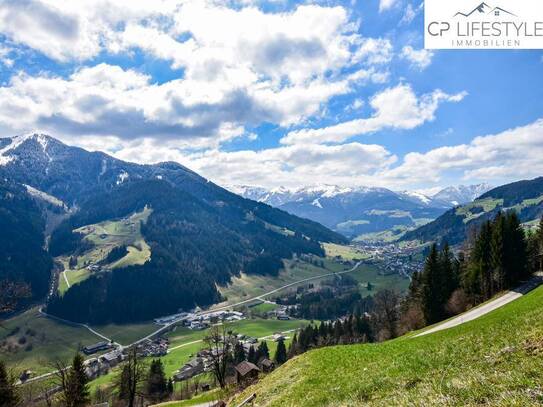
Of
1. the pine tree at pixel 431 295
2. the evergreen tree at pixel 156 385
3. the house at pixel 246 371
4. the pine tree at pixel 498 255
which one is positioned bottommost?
the evergreen tree at pixel 156 385

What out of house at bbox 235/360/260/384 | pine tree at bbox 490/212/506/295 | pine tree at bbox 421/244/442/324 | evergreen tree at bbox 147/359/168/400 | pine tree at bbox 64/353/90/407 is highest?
pine tree at bbox 490/212/506/295

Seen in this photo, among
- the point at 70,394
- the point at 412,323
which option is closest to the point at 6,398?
the point at 70,394

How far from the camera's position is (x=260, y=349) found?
149 m

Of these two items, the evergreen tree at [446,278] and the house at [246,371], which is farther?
the evergreen tree at [446,278]

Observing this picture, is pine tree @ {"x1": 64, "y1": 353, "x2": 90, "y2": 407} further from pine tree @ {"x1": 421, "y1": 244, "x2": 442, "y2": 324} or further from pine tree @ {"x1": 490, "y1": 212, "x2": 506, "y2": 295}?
pine tree @ {"x1": 490, "y1": 212, "x2": 506, "y2": 295}

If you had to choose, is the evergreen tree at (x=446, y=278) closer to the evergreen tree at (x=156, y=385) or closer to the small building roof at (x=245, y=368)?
the small building roof at (x=245, y=368)

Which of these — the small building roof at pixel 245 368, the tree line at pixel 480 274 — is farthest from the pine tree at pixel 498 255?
the small building roof at pixel 245 368

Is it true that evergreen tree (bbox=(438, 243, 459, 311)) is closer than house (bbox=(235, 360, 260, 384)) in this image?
No

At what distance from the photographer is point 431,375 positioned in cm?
1852

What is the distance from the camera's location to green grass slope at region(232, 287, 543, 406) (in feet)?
41.5

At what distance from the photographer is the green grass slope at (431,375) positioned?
12634 millimetres

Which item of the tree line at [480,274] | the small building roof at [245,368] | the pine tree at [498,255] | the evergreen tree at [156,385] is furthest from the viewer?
the evergreen tree at [156,385]

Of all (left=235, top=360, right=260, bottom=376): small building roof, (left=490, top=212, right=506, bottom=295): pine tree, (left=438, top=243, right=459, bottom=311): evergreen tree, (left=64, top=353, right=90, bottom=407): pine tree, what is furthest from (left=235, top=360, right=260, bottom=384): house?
(left=490, top=212, right=506, bottom=295): pine tree

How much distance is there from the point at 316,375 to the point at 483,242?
68384 millimetres
